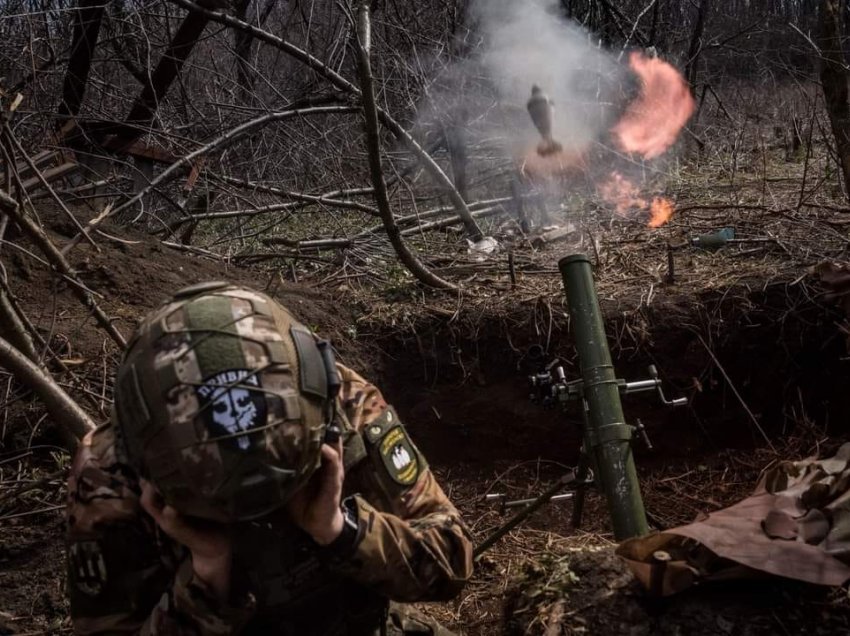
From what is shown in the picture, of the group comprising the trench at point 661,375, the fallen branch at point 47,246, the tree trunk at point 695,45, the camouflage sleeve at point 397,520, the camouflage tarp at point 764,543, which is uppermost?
the tree trunk at point 695,45

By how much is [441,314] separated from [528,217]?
2.11 meters

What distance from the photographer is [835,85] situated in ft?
15.6

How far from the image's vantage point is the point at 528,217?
6449 mm

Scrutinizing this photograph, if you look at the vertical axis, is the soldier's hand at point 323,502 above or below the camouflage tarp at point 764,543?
above

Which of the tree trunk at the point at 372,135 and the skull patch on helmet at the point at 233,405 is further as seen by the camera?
the tree trunk at the point at 372,135

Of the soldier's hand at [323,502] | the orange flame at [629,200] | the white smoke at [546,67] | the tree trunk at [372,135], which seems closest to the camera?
the soldier's hand at [323,502]

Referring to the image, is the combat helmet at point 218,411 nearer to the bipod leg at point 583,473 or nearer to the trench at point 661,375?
the bipod leg at point 583,473

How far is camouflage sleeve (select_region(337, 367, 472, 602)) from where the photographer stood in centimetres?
180

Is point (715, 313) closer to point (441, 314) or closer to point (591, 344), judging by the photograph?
point (441, 314)

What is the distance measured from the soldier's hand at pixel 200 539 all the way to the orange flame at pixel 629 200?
4.99 meters

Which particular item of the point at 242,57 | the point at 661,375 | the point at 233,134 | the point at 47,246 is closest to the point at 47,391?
the point at 47,246

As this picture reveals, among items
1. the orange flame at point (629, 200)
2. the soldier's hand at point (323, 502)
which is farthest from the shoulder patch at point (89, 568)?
the orange flame at point (629, 200)

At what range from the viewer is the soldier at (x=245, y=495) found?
1528mm

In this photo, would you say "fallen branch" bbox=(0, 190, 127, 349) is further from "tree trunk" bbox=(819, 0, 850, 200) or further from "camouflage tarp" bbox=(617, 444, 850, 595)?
"tree trunk" bbox=(819, 0, 850, 200)
